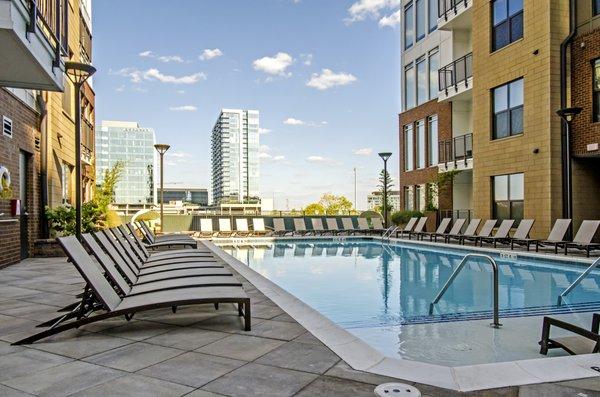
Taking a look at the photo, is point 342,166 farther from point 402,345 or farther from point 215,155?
point 215,155

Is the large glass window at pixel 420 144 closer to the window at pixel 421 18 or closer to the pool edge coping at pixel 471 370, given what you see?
the window at pixel 421 18

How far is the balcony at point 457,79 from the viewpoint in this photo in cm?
1766

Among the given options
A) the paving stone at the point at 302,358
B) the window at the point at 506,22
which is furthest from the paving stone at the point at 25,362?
the window at the point at 506,22

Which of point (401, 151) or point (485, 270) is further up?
point (401, 151)

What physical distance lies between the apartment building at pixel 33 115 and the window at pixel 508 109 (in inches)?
497

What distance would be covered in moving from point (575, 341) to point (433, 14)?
20305 millimetres

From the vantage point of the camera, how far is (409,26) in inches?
932

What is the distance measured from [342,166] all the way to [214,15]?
109 feet

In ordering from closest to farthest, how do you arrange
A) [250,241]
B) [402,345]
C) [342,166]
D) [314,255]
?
[402,345], [314,255], [250,241], [342,166]

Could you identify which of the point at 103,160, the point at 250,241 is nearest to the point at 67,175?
the point at 250,241

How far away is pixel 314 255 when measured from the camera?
13.7m

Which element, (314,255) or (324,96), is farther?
(324,96)

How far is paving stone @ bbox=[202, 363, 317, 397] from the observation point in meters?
2.70

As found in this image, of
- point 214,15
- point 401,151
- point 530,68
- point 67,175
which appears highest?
point 214,15
